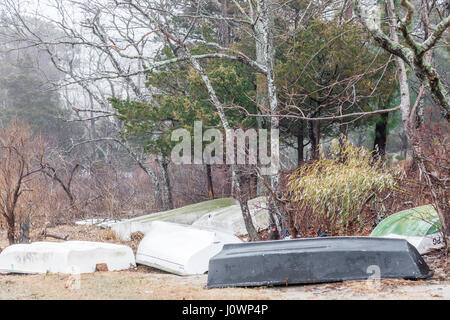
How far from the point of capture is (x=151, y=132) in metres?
14.1

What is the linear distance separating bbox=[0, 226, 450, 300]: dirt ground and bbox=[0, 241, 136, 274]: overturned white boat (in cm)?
48

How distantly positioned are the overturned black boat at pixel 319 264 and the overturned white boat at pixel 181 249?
67.5 inches

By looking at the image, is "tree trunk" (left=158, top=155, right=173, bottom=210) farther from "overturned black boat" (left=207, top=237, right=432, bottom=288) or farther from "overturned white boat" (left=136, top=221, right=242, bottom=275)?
"overturned black boat" (left=207, top=237, right=432, bottom=288)

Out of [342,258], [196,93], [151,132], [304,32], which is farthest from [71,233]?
[342,258]

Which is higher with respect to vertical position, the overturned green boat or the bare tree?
the bare tree

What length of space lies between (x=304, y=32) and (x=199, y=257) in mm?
7105

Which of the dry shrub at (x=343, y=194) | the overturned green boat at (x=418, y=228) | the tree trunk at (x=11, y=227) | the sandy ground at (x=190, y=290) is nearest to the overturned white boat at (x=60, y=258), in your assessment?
the sandy ground at (x=190, y=290)

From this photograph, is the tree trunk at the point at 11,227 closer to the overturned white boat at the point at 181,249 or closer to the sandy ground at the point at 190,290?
the overturned white boat at the point at 181,249

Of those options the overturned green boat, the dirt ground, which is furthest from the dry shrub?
the dirt ground

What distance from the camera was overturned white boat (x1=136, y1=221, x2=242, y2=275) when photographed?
7211 millimetres

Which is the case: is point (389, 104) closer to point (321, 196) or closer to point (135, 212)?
point (321, 196)

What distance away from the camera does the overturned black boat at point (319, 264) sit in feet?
16.2

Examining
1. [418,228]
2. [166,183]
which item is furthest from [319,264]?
[166,183]

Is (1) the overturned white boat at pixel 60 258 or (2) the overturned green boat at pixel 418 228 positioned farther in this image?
(1) the overturned white boat at pixel 60 258
